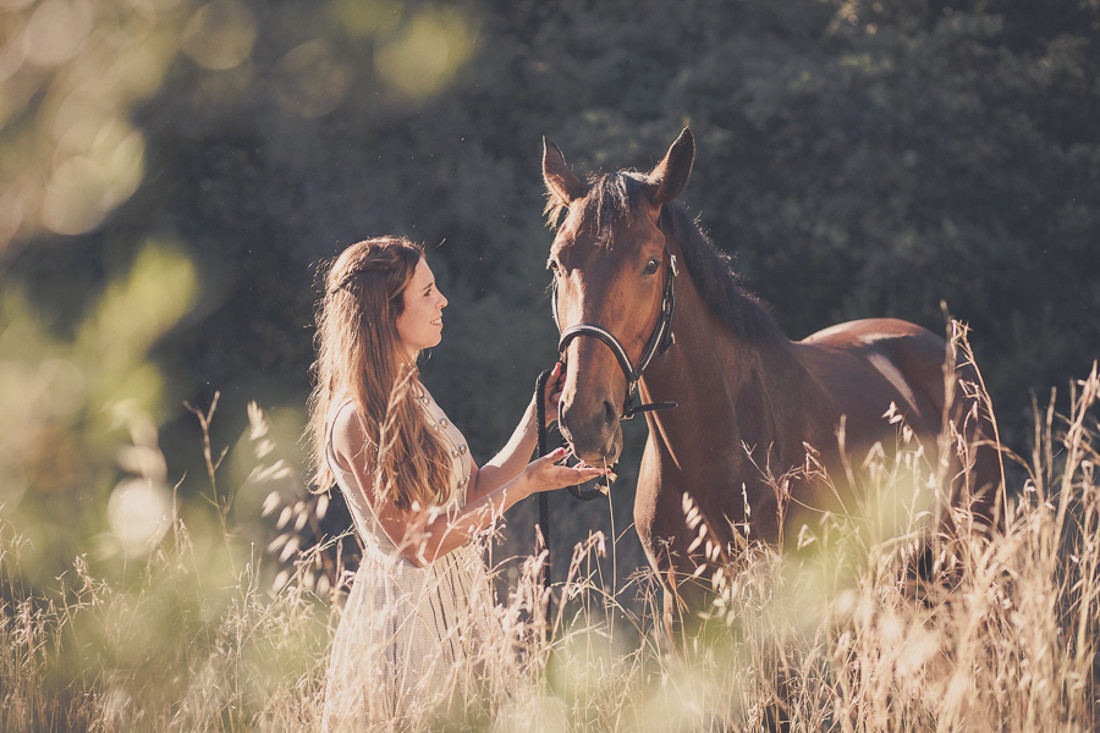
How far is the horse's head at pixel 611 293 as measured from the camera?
235 centimetres

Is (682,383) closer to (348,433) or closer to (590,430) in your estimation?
(590,430)

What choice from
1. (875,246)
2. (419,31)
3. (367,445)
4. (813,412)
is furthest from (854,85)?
(419,31)

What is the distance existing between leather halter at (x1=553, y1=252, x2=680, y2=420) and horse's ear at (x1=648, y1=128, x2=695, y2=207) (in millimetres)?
216

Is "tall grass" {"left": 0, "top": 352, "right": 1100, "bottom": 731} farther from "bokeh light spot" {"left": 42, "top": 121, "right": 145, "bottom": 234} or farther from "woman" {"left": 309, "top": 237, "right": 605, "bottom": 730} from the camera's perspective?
"bokeh light spot" {"left": 42, "top": 121, "right": 145, "bottom": 234}

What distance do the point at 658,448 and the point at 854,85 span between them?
6367 millimetres

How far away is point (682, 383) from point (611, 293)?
50cm

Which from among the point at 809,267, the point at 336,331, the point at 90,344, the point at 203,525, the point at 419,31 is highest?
the point at 419,31

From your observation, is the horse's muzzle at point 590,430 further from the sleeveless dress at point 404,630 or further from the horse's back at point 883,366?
the horse's back at point 883,366

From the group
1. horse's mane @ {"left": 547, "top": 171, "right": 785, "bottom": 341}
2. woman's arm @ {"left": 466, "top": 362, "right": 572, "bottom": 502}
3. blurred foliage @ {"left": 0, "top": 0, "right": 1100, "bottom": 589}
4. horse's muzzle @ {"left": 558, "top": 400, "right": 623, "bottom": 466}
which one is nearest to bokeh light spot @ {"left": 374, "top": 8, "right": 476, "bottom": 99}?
horse's muzzle @ {"left": 558, "top": 400, "right": 623, "bottom": 466}

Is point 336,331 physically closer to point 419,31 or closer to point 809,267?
point 419,31

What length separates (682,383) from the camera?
2828 millimetres

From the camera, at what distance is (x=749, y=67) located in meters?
8.12

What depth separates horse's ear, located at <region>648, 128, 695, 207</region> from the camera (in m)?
2.78

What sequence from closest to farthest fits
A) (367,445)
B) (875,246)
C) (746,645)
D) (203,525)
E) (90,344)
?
(90,344) → (203,525) → (367,445) → (746,645) → (875,246)
